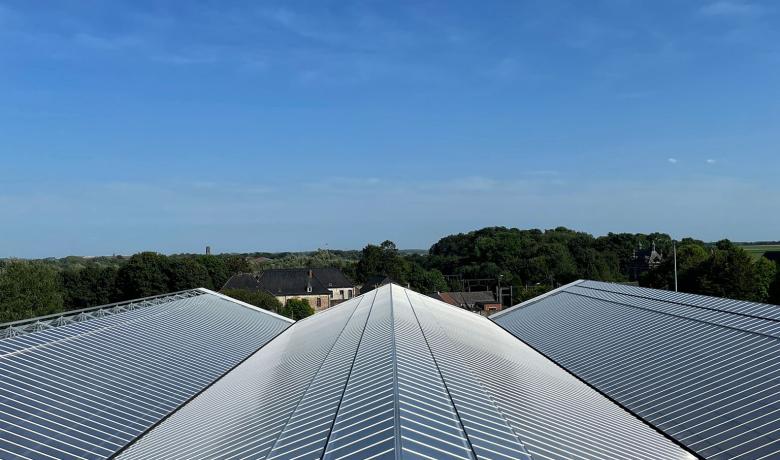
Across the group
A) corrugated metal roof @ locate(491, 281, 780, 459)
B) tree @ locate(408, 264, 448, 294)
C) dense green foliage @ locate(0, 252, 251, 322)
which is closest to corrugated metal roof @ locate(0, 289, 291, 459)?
corrugated metal roof @ locate(491, 281, 780, 459)

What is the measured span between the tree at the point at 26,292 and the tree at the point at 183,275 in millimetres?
13367

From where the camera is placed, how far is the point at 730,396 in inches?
491

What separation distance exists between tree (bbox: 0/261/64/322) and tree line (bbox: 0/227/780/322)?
0.07 meters

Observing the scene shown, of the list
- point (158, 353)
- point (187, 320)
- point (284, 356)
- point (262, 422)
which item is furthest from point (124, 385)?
point (187, 320)

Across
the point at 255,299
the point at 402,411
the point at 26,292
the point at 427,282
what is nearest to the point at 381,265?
the point at 427,282

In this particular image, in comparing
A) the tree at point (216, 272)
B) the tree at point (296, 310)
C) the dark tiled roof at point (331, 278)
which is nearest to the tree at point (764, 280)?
the tree at point (296, 310)

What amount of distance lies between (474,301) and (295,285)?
23940mm

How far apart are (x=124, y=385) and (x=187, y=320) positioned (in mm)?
10617

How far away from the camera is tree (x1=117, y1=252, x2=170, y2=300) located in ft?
213

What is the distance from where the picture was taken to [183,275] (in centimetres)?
6581

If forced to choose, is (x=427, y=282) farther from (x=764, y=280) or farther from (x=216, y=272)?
(x=764, y=280)

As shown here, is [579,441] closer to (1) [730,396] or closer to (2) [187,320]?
(1) [730,396]

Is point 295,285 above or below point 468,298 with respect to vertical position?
above

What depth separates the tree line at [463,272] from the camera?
5075 centimetres
